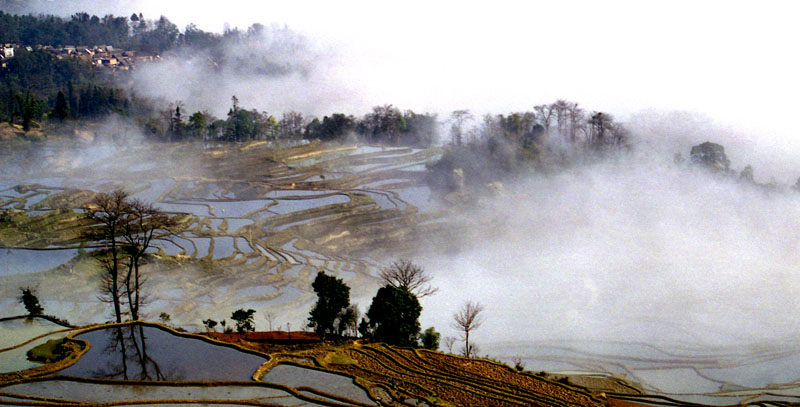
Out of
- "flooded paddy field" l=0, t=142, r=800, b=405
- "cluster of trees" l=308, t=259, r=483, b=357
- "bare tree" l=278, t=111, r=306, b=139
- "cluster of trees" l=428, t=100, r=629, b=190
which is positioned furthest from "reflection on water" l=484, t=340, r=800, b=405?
"bare tree" l=278, t=111, r=306, b=139

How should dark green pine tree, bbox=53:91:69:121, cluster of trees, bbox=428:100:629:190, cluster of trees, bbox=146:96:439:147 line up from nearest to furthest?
cluster of trees, bbox=428:100:629:190 → dark green pine tree, bbox=53:91:69:121 → cluster of trees, bbox=146:96:439:147

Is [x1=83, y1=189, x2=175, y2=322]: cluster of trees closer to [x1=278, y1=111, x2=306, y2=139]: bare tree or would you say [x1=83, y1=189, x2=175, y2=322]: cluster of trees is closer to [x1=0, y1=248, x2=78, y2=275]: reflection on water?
[x1=0, y1=248, x2=78, y2=275]: reflection on water

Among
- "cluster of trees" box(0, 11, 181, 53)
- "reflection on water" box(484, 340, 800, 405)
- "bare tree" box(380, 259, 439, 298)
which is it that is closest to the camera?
"reflection on water" box(484, 340, 800, 405)

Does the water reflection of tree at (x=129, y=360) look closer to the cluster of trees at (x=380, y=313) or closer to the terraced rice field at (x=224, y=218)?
the cluster of trees at (x=380, y=313)

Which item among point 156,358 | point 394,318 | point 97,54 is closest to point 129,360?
point 156,358

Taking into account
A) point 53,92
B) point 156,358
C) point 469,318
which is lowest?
point 469,318

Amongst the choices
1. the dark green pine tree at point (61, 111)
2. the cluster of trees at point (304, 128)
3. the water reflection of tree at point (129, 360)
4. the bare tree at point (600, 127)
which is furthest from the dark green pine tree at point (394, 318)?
the dark green pine tree at point (61, 111)

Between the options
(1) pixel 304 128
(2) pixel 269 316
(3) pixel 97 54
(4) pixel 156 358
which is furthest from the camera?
(3) pixel 97 54

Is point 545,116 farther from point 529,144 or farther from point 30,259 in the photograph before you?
point 30,259
